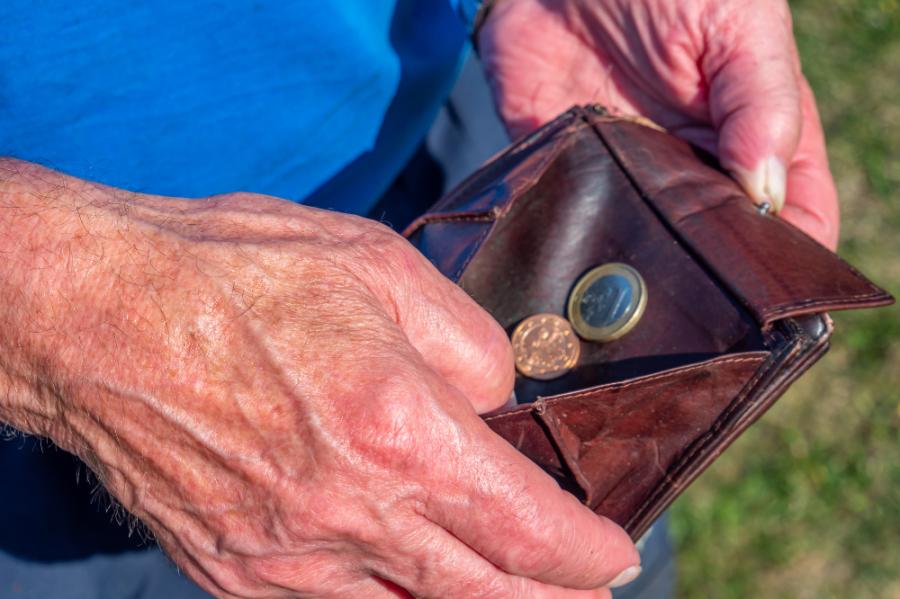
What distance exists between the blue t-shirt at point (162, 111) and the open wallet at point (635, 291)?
366mm

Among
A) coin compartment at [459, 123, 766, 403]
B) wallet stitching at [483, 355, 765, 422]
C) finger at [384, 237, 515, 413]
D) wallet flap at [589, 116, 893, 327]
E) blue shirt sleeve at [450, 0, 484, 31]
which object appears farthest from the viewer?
blue shirt sleeve at [450, 0, 484, 31]

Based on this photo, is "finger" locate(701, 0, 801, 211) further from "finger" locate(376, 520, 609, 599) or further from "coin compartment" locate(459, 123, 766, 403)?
"finger" locate(376, 520, 609, 599)

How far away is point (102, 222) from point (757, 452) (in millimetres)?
3270

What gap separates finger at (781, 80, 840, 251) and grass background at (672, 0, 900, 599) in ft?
6.08

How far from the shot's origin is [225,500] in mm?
1546

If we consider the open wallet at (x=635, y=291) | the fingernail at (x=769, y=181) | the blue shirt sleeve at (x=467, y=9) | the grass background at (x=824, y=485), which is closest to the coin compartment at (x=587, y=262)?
the open wallet at (x=635, y=291)

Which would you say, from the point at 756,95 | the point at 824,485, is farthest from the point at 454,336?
the point at 824,485

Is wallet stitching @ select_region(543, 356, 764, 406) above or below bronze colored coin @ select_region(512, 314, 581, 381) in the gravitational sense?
above

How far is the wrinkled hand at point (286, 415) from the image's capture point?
149cm

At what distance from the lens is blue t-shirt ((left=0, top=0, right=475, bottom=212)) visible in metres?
1.88

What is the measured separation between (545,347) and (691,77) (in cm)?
89

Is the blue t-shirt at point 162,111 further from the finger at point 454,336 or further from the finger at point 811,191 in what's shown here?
the finger at point 811,191

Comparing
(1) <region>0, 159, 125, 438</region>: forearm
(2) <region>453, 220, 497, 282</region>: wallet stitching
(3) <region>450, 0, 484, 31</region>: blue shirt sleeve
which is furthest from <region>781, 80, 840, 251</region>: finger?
(1) <region>0, 159, 125, 438</region>: forearm

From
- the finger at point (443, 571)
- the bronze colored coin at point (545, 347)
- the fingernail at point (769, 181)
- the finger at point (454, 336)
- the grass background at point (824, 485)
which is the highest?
the fingernail at point (769, 181)
